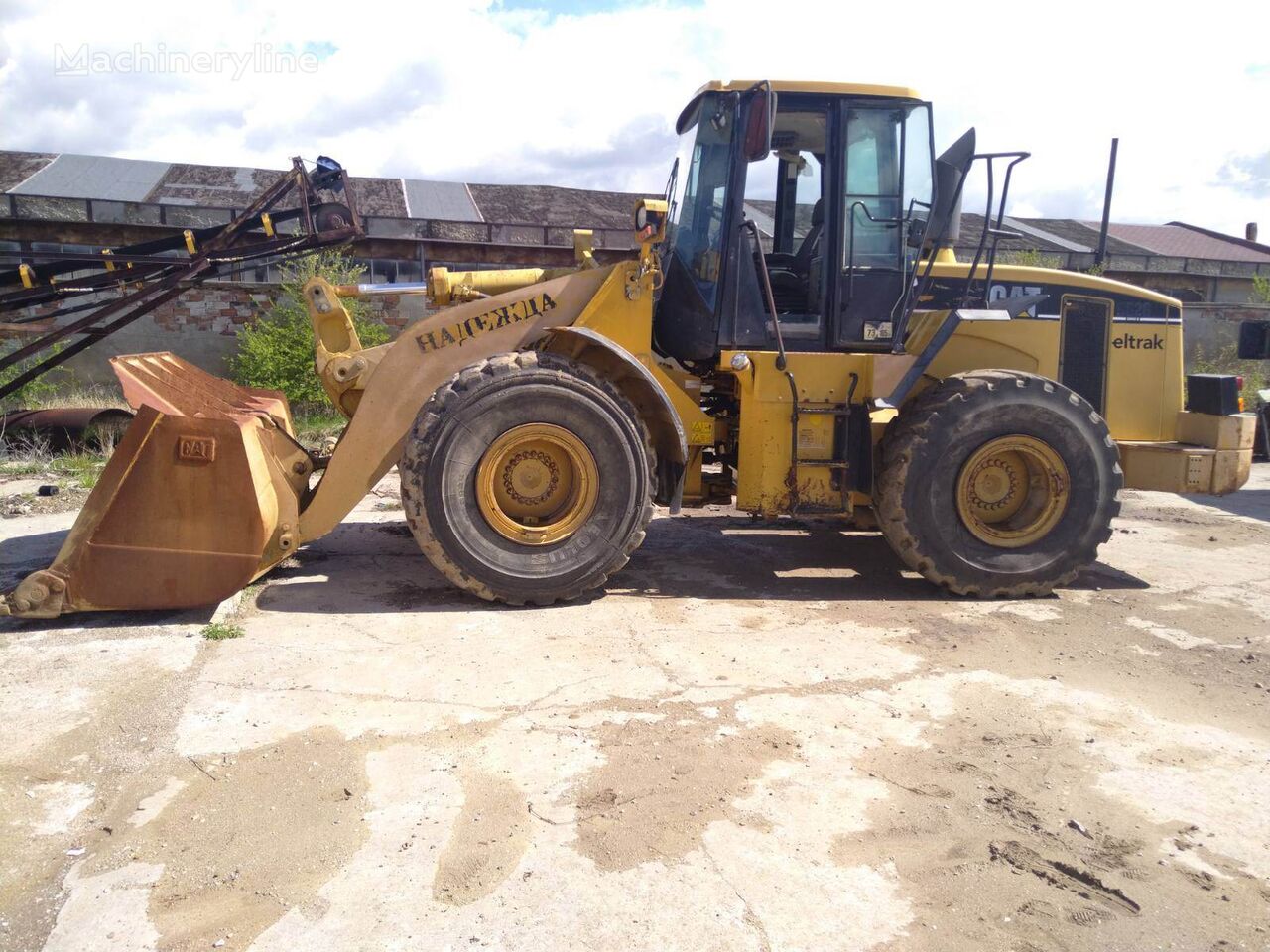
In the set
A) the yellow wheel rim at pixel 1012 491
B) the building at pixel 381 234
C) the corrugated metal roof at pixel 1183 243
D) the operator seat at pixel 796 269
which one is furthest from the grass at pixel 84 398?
the corrugated metal roof at pixel 1183 243

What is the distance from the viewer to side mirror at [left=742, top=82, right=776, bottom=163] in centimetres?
513

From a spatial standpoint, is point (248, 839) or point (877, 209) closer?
point (248, 839)

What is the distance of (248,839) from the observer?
298cm

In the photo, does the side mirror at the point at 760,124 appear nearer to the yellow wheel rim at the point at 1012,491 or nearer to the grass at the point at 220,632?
the yellow wheel rim at the point at 1012,491

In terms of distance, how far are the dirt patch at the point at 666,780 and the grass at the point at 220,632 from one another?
2082 millimetres

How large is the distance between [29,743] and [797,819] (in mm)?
2847

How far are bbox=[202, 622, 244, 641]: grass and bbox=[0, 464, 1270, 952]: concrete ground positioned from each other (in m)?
0.05

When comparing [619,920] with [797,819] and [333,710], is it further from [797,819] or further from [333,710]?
[333,710]

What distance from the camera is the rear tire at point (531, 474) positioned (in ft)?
17.0

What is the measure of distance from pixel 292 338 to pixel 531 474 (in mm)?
10650

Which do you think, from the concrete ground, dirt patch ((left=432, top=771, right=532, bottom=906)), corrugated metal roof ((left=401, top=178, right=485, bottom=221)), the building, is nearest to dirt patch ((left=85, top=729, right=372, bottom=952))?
the concrete ground

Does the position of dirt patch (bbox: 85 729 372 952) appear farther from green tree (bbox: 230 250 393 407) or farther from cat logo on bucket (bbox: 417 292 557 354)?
green tree (bbox: 230 250 393 407)

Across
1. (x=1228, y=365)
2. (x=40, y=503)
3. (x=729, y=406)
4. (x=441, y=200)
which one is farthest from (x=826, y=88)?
(x=441, y=200)

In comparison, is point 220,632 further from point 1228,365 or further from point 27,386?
point 1228,365
